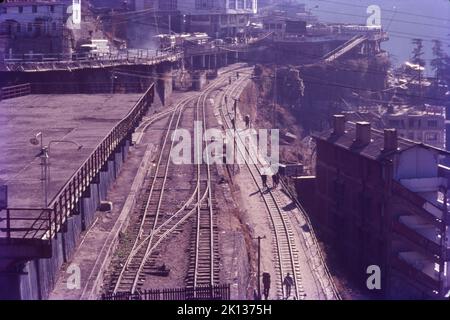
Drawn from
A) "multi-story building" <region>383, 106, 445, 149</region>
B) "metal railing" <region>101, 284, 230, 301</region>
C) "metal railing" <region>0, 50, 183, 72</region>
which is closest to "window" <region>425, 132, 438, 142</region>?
"multi-story building" <region>383, 106, 445, 149</region>

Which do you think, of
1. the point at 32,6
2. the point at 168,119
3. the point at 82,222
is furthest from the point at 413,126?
the point at 82,222

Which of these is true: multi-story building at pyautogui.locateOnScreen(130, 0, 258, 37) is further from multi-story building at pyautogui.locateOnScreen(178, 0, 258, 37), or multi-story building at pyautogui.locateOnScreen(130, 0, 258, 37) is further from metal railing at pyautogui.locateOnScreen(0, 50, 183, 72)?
metal railing at pyautogui.locateOnScreen(0, 50, 183, 72)

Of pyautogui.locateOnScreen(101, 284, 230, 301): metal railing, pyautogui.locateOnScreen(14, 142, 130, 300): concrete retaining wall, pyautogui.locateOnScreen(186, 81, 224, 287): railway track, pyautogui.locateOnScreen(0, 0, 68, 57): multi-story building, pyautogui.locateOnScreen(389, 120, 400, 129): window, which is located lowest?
pyautogui.locateOnScreen(186, 81, 224, 287): railway track

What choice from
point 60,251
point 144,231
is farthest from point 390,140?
point 60,251

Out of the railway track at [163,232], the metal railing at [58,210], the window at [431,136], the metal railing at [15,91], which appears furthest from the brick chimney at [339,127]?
the window at [431,136]

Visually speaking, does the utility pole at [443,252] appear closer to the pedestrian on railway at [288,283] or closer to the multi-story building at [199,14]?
the pedestrian on railway at [288,283]
